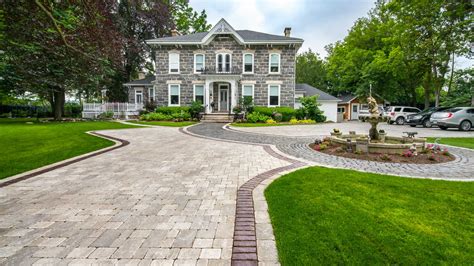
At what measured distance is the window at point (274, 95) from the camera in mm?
24141

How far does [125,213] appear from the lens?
3.66 meters

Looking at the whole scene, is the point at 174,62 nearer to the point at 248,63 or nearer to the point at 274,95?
the point at 248,63

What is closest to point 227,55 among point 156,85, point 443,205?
point 156,85

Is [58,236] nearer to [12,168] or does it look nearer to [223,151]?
[12,168]

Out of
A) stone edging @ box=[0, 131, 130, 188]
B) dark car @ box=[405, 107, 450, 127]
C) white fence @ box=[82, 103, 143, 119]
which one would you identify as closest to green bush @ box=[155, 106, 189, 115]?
white fence @ box=[82, 103, 143, 119]

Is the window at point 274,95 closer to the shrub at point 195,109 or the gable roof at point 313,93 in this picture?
the gable roof at point 313,93

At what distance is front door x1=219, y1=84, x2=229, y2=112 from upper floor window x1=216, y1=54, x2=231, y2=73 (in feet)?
4.85

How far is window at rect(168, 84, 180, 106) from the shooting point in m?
24.6

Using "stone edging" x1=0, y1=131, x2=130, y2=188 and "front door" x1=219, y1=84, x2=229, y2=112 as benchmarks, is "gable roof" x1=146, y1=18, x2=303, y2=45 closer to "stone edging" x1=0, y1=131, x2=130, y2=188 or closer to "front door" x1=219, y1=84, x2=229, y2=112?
"front door" x1=219, y1=84, x2=229, y2=112

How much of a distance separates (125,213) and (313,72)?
45.4 m

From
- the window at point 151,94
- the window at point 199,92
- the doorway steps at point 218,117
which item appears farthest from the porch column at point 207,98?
the window at point 151,94

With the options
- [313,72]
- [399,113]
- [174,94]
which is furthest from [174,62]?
[313,72]

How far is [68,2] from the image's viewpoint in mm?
6926

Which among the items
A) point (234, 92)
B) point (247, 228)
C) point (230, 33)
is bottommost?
point (247, 228)
